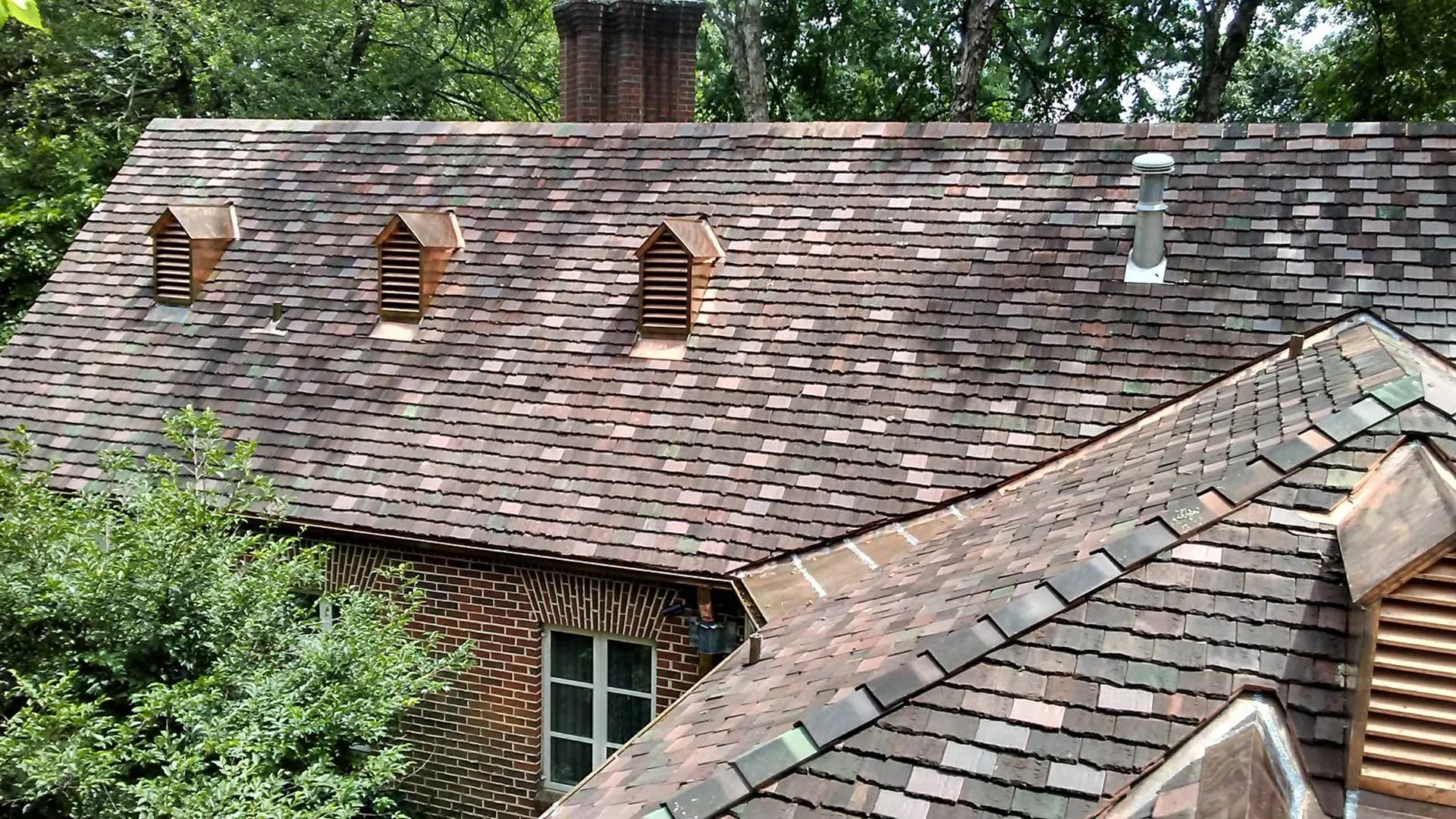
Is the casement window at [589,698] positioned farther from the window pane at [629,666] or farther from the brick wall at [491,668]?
the brick wall at [491,668]

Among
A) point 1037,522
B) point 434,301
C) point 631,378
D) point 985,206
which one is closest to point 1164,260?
point 985,206

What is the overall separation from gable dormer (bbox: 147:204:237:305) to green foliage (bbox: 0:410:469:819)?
3.29 metres

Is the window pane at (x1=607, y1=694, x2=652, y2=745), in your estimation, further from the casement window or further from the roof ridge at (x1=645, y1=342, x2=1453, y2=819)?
the roof ridge at (x1=645, y1=342, x2=1453, y2=819)

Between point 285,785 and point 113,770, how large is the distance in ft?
3.52

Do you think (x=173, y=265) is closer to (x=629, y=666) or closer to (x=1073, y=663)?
(x=629, y=666)

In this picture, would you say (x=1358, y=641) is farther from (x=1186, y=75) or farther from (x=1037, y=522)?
(x=1186, y=75)

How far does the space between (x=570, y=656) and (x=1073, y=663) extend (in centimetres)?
592

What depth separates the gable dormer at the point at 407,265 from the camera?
11023mm

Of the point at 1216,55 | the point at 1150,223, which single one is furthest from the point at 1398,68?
the point at 1150,223

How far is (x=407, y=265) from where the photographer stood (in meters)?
11.1

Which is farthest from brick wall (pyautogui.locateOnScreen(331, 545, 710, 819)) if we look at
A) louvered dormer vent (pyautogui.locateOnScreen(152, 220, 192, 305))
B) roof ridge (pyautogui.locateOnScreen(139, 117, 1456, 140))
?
roof ridge (pyautogui.locateOnScreen(139, 117, 1456, 140))

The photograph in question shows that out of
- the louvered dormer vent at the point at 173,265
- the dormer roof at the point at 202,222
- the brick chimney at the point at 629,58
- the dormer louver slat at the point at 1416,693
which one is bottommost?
the dormer louver slat at the point at 1416,693

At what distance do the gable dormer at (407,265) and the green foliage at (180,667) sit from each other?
2460 mm

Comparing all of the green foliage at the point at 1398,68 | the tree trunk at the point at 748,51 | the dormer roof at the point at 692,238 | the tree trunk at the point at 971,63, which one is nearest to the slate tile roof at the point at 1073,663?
the dormer roof at the point at 692,238
